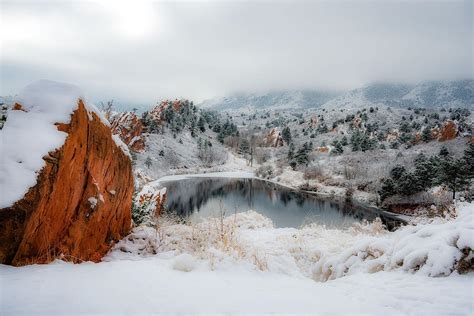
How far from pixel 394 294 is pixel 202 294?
2.25 m

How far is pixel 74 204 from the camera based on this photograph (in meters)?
4.89

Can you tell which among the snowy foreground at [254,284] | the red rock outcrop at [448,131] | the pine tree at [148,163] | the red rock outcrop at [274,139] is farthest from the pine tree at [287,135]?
the snowy foreground at [254,284]

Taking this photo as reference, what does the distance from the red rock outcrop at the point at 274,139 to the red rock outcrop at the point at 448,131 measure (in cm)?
3782

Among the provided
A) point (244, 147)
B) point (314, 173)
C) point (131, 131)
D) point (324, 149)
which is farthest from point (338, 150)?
point (131, 131)

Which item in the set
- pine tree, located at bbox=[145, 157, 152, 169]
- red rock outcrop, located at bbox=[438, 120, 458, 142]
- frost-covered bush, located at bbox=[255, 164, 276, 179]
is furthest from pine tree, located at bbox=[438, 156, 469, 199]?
pine tree, located at bbox=[145, 157, 152, 169]

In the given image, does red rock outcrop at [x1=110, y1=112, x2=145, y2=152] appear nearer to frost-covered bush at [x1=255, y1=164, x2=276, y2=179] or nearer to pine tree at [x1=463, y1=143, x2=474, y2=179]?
frost-covered bush at [x1=255, y1=164, x2=276, y2=179]

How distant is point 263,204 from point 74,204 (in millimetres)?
24277

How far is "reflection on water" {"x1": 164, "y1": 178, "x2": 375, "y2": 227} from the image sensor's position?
73.5 ft

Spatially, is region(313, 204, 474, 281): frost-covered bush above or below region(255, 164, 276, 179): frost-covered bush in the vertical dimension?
above

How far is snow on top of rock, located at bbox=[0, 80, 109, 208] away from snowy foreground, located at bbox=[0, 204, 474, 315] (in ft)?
3.56

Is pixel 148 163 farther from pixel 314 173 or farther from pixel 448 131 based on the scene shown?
pixel 448 131

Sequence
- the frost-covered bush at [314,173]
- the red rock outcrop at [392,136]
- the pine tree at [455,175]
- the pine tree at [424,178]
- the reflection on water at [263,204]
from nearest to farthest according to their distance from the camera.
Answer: the reflection on water at [263,204]
the pine tree at [455,175]
the pine tree at [424,178]
the frost-covered bush at [314,173]
the red rock outcrop at [392,136]

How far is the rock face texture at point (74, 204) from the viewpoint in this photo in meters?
3.74

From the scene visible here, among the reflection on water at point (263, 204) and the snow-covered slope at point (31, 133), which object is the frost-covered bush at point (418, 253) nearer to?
the snow-covered slope at point (31, 133)
